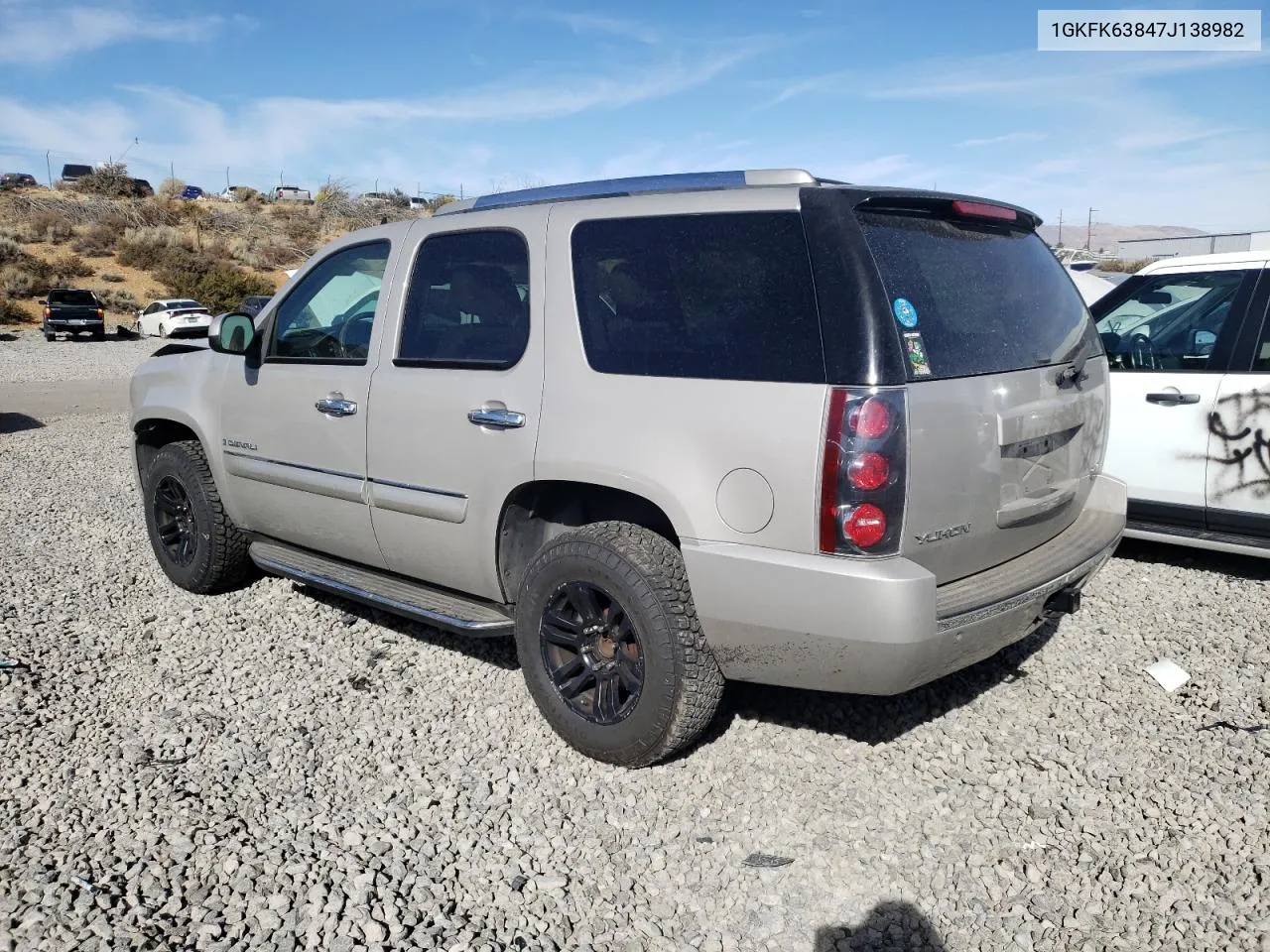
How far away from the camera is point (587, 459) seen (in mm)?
3441

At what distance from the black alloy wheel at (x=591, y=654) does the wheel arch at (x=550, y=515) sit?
0.98 ft

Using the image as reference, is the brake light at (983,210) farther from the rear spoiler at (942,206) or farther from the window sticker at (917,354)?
the window sticker at (917,354)

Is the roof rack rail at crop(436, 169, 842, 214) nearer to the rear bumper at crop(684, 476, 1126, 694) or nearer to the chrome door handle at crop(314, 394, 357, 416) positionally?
the chrome door handle at crop(314, 394, 357, 416)

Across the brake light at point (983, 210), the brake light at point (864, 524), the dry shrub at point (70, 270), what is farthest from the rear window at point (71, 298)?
the brake light at point (864, 524)

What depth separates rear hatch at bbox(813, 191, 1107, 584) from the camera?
3.00m

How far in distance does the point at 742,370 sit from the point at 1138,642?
111 inches

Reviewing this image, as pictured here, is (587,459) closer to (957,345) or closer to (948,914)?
(957,345)

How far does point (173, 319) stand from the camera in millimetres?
31875

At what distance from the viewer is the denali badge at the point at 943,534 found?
2.99 meters

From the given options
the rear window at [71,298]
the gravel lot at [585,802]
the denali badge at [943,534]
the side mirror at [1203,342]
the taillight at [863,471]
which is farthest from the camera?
the rear window at [71,298]

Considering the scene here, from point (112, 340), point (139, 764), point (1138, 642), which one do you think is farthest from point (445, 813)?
point (112, 340)

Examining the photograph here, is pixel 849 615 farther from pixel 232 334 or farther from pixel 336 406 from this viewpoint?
pixel 232 334

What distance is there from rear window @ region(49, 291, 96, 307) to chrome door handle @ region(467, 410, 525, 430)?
3114 centimetres

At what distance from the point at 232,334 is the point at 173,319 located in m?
30.3
